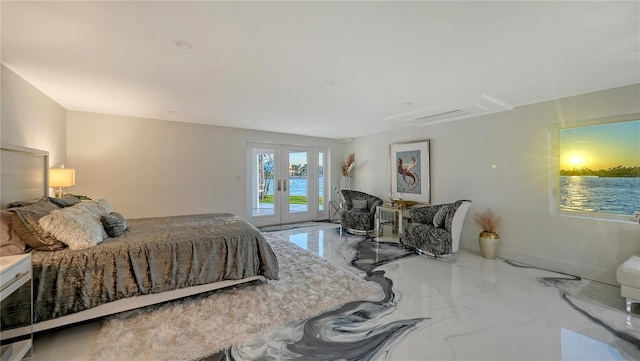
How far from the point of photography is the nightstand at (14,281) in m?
1.65

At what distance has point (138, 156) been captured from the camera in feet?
16.0

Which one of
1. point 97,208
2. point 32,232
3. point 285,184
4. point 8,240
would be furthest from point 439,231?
point 8,240

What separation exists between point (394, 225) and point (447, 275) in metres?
2.38

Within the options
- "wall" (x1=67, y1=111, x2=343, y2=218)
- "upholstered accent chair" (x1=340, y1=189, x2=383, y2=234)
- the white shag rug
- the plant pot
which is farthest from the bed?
the plant pot

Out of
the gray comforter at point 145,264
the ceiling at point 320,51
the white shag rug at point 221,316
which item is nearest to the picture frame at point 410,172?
the ceiling at point 320,51

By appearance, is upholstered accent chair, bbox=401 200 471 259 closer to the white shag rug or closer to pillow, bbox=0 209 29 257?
the white shag rug

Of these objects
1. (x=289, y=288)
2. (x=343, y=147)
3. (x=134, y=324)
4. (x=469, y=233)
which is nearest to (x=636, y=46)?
(x=469, y=233)

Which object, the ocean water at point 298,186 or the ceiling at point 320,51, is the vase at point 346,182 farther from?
the ceiling at point 320,51

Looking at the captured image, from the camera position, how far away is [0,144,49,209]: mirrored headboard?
2.51m

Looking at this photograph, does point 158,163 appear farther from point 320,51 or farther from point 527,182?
point 527,182

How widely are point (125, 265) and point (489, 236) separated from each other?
4.72 meters

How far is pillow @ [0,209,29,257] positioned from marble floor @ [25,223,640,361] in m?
0.76

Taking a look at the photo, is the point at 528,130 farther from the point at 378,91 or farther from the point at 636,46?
the point at 378,91

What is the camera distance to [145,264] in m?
2.44
